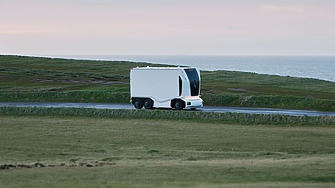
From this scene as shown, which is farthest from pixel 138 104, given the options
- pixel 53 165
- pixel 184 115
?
pixel 53 165

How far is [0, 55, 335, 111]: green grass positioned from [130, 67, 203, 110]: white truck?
6.67m

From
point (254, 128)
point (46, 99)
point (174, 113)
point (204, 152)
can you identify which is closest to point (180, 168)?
point (204, 152)

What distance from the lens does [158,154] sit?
27.6m

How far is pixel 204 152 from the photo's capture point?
1125 inches

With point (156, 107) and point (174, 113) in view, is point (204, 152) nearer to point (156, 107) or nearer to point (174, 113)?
point (174, 113)

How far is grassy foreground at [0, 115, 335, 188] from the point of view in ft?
64.3

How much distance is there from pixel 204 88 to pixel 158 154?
1393 inches

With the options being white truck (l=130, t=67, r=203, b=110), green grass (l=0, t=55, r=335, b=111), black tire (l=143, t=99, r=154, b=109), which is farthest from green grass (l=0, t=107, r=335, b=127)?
green grass (l=0, t=55, r=335, b=111)

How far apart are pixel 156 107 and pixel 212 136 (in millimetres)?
12305

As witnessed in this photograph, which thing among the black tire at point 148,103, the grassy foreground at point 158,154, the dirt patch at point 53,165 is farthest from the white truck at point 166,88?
the dirt patch at point 53,165

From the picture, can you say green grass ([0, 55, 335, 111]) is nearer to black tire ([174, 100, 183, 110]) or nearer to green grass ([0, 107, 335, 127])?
black tire ([174, 100, 183, 110])

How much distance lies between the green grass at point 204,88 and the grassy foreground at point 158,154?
1099 centimetres

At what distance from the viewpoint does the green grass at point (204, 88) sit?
163ft

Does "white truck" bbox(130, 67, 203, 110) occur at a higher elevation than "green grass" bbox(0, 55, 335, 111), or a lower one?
higher
